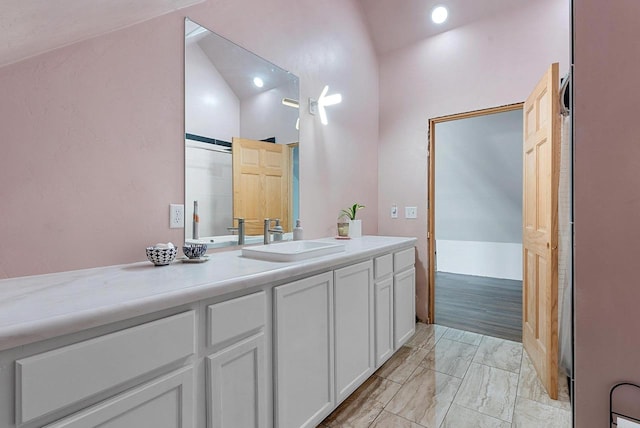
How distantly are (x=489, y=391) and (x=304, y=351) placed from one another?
4.38 ft

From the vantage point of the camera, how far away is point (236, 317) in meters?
1.11

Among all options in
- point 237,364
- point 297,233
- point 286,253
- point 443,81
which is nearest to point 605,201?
point 286,253

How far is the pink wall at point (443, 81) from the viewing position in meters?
2.50

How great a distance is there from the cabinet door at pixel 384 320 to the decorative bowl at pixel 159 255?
125 centimetres

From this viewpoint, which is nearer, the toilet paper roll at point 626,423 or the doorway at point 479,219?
the toilet paper roll at point 626,423

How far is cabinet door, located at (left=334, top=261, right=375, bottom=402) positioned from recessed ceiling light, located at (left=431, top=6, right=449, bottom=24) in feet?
7.96

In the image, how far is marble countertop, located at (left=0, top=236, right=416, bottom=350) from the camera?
696 millimetres

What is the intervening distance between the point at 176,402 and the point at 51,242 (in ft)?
2.54

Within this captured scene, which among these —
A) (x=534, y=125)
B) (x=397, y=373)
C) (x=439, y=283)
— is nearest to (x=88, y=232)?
(x=397, y=373)

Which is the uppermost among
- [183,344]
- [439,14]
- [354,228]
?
[439,14]

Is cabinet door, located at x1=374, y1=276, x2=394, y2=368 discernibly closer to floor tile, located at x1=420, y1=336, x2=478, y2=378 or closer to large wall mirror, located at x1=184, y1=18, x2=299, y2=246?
floor tile, located at x1=420, y1=336, x2=478, y2=378

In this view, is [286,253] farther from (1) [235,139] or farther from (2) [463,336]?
(2) [463,336]

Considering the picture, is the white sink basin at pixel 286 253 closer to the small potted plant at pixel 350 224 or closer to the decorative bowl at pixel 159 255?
the decorative bowl at pixel 159 255

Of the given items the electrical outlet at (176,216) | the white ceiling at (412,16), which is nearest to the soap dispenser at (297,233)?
the electrical outlet at (176,216)
